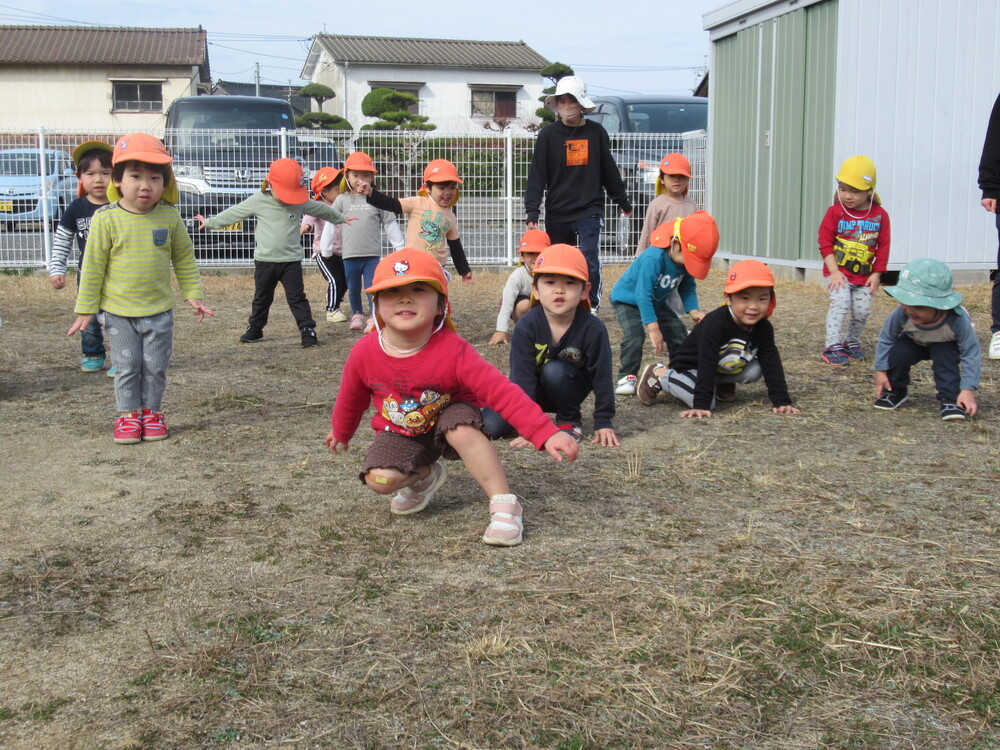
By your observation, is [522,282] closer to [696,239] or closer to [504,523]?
[696,239]

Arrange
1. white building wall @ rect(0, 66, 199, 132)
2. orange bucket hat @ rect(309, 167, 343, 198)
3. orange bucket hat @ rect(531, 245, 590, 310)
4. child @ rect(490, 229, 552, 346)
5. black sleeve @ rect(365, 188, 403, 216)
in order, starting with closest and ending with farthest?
orange bucket hat @ rect(531, 245, 590, 310) < child @ rect(490, 229, 552, 346) < black sleeve @ rect(365, 188, 403, 216) < orange bucket hat @ rect(309, 167, 343, 198) < white building wall @ rect(0, 66, 199, 132)

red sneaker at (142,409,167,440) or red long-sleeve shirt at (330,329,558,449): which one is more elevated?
red long-sleeve shirt at (330,329,558,449)

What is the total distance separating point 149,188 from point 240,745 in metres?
3.50

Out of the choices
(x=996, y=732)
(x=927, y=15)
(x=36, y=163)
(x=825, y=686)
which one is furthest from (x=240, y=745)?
(x=36, y=163)

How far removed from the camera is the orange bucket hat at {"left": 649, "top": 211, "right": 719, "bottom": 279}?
220 inches

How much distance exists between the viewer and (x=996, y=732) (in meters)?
2.26

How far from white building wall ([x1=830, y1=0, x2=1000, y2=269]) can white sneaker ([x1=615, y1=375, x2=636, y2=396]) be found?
5689 millimetres

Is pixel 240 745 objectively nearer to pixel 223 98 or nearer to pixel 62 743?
pixel 62 743

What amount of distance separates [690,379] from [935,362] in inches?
50.4

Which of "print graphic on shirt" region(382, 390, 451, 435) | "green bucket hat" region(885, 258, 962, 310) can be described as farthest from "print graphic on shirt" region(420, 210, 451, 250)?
"print graphic on shirt" region(382, 390, 451, 435)

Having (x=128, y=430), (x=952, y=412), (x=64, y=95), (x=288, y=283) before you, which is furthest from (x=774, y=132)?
(x=64, y=95)

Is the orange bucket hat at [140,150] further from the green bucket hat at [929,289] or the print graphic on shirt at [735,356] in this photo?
the green bucket hat at [929,289]

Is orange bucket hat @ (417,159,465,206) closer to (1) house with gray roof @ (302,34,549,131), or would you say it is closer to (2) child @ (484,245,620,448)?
(2) child @ (484,245,620,448)

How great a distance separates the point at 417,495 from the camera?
12.6 feet
